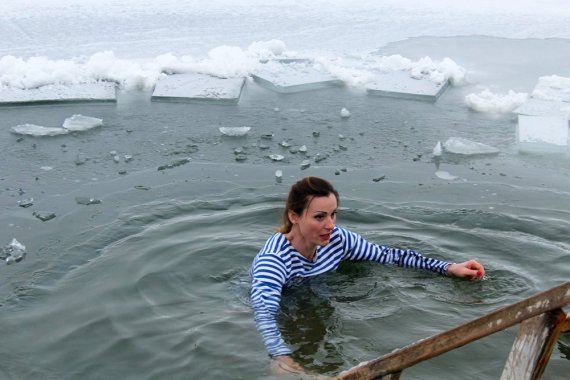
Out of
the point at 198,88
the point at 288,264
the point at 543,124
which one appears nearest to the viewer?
the point at 288,264

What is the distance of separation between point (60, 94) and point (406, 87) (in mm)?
3691

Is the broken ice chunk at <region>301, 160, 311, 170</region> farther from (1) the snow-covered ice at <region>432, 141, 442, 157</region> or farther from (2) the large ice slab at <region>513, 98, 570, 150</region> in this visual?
(2) the large ice slab at <region>513, 98, 570, 150</region>

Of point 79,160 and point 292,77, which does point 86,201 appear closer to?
point 79,160

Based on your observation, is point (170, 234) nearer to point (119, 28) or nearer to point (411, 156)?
point (411, 156)

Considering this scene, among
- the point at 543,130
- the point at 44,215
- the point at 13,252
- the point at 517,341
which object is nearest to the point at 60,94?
the point at 44,215

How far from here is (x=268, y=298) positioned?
3.74 meters

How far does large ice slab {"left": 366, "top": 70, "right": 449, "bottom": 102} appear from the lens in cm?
761

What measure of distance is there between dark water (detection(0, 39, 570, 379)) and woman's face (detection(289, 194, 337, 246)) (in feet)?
1.58

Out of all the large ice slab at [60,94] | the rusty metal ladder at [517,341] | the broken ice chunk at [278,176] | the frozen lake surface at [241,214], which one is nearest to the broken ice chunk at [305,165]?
the frozen lake surface at [241,214]

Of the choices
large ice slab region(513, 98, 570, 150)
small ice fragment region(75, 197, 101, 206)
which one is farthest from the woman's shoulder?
large ice slab region(513, 98, 570, 150)

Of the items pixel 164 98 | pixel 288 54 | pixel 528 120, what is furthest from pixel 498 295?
pixel 288 54

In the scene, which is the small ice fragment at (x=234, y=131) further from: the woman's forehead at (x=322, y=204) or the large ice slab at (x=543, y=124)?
the woman's forehead at (x=322, y=204)

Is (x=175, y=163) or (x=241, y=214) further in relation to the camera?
(x=175, y=163)

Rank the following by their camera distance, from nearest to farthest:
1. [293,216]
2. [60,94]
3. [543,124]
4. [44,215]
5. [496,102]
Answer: [293,216]
[44,215]
[543,124]
[496,102]
[60,94]
